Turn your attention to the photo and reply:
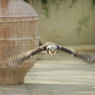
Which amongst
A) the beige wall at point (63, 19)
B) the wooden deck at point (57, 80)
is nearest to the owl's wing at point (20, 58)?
the wooden deck at point (57, 80)

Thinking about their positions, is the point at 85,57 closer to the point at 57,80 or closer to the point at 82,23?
the point at 57,80

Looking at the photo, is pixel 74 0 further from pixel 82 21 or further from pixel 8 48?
pixel 8 48

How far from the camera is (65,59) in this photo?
910cm

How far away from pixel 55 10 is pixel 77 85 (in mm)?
3963

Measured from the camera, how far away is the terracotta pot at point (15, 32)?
606 cm

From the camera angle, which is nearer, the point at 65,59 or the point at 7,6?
the point at 7,6

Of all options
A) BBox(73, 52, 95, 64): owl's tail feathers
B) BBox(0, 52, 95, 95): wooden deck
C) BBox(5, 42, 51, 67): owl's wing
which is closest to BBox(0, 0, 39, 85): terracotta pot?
BBox(0, 52, 95, 95): wooden deck

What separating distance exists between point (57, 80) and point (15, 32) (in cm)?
115

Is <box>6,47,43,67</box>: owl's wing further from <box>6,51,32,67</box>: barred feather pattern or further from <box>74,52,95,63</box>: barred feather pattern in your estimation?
<box>74,52,95,63</box>: barred feather pattern

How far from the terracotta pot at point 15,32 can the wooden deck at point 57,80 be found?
28 cm

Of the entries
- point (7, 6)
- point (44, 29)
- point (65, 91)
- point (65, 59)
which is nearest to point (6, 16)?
point (7, 6)

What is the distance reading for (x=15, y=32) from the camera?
6.07 metres

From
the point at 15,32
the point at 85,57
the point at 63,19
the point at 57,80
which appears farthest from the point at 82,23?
the point at 85,57

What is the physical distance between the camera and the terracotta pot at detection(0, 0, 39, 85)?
6.06 metres
